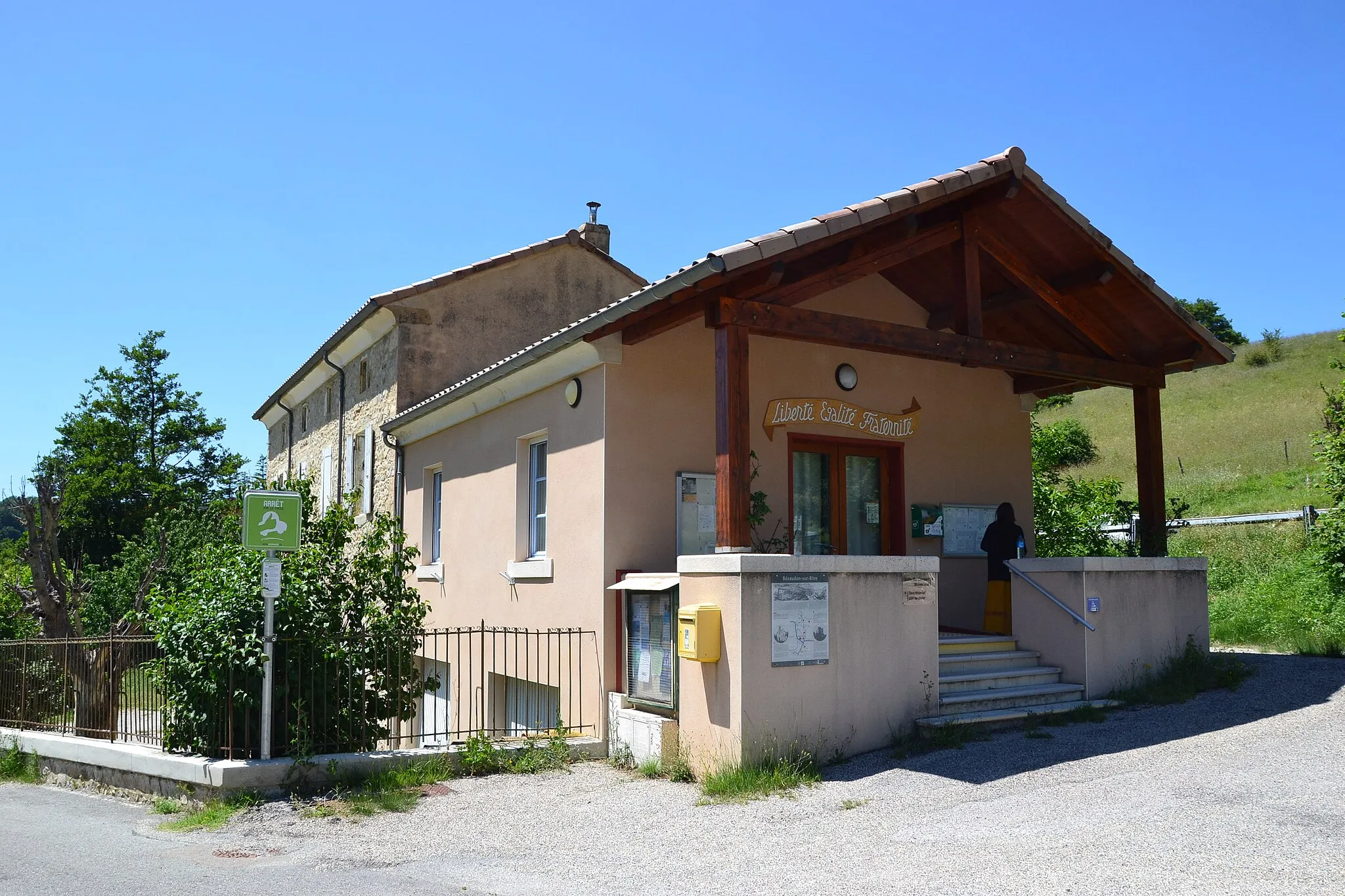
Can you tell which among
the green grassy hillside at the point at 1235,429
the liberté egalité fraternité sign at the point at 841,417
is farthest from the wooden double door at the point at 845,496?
the green grassy hillside at the point at 1235,429

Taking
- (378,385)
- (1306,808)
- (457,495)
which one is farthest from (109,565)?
(1306,808)

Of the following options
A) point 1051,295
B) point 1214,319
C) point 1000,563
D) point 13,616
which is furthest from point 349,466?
point 1214,319

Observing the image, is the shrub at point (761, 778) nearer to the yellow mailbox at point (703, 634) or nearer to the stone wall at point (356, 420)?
the yellow mailbox at point (703, 634)

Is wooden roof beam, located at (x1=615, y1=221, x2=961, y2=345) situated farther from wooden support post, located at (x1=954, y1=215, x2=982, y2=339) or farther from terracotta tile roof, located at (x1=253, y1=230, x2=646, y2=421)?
terracotta tile roof, located at (x1=253, y1=230, x2=646, y2=421)

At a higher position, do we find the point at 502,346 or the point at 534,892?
the point at 502,346

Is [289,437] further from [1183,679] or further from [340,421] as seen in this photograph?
[1183,679]

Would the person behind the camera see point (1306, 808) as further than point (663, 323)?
No

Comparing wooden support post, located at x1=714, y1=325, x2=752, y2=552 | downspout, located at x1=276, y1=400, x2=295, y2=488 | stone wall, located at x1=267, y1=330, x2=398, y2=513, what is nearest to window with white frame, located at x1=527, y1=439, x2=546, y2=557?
stone wall, located at x1=267, y1=330, x2=398, y2=513

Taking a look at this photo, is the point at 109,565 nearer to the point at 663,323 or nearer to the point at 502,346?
the point at 502,346

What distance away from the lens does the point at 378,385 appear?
16812mm

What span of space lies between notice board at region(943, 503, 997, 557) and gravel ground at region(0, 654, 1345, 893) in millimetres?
3415

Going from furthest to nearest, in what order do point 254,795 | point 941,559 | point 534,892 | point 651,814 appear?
point 941,559 < point 254,795 < point 651,814 < point 534,892

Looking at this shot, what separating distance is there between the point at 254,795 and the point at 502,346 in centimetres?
981

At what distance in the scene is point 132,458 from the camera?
127ft
